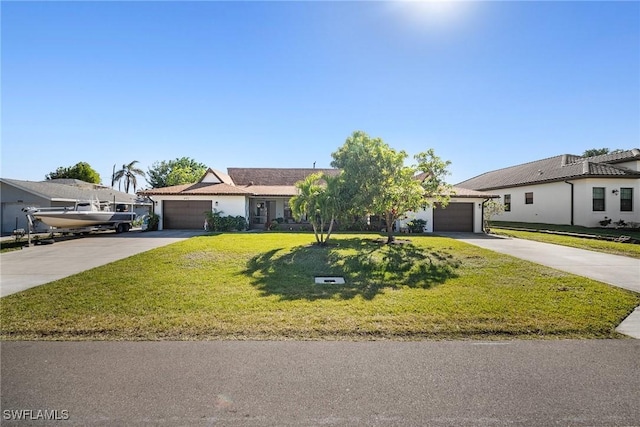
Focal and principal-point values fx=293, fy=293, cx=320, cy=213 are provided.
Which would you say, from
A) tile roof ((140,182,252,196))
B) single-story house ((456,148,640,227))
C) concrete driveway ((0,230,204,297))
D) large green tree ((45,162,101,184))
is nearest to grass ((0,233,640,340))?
concrete driveway ((0,230,204,297))

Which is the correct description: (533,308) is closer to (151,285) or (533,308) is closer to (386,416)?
(386,416)

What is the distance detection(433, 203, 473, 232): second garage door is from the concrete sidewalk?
7.05 m

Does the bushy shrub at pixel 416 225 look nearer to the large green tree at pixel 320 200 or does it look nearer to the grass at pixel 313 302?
the large green tree at pixel 320 200

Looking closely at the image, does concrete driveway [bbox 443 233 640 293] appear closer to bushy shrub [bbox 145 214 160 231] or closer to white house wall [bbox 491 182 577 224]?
white house wall [bbox 491 182 577 224]

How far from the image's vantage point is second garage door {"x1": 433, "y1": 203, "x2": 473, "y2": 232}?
20844 mm

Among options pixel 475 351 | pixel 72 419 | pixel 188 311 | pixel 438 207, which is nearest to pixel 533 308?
pixel 475 351

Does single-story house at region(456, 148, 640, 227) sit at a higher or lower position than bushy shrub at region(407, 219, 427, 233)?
higher

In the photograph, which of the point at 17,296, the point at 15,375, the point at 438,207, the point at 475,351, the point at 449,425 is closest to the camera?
the point at 449,425

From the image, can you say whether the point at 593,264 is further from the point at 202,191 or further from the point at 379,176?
the point at 202,191

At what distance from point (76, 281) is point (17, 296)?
1177 mm

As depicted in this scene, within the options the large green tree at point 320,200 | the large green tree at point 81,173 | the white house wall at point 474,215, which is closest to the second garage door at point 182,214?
the large green tree at point 320,200

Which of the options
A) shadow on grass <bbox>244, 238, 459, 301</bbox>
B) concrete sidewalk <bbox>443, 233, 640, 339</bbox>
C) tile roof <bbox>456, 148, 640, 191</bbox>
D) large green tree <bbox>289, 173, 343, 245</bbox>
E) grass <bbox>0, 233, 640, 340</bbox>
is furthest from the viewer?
tile roof <bbox>456, 148, 640, 191</bbox>

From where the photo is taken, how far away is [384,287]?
7.27 m

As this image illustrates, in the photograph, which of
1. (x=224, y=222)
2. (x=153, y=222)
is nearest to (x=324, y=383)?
(x=224, y=222)
